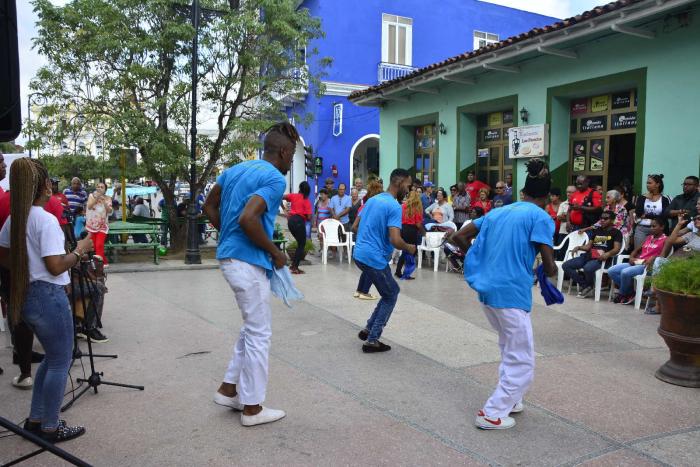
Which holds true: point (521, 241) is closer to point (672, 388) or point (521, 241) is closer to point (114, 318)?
point (672, 388)

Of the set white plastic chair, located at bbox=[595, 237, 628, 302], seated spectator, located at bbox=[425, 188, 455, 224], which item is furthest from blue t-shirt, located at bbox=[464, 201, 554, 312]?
seated spectator, located at bbox=[425, 188, 455, 224]

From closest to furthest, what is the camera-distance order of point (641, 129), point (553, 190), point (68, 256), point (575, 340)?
point (68, 256) < point (575, 340) < point (641, 129) < point (553, 190)

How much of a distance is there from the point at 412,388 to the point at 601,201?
6.93 metres

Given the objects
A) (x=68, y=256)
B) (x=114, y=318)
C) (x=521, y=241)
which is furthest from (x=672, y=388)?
(x=114, y=318)

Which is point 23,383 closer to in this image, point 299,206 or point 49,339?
point 49,339

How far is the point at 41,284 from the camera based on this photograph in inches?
144

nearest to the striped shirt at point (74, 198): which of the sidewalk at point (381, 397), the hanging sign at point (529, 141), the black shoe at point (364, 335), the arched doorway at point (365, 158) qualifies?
the sidewalk at point (381, 397)

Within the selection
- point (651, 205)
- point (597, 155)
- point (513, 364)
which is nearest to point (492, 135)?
point (597, 155)

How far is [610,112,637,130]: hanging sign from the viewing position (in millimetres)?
10945

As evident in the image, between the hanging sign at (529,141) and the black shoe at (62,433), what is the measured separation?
33.6 feet

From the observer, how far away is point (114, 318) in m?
7.37

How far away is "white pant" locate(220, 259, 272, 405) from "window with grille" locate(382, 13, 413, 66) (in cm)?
2115

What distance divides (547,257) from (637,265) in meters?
5.12

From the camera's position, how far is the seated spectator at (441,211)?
1275 cm
